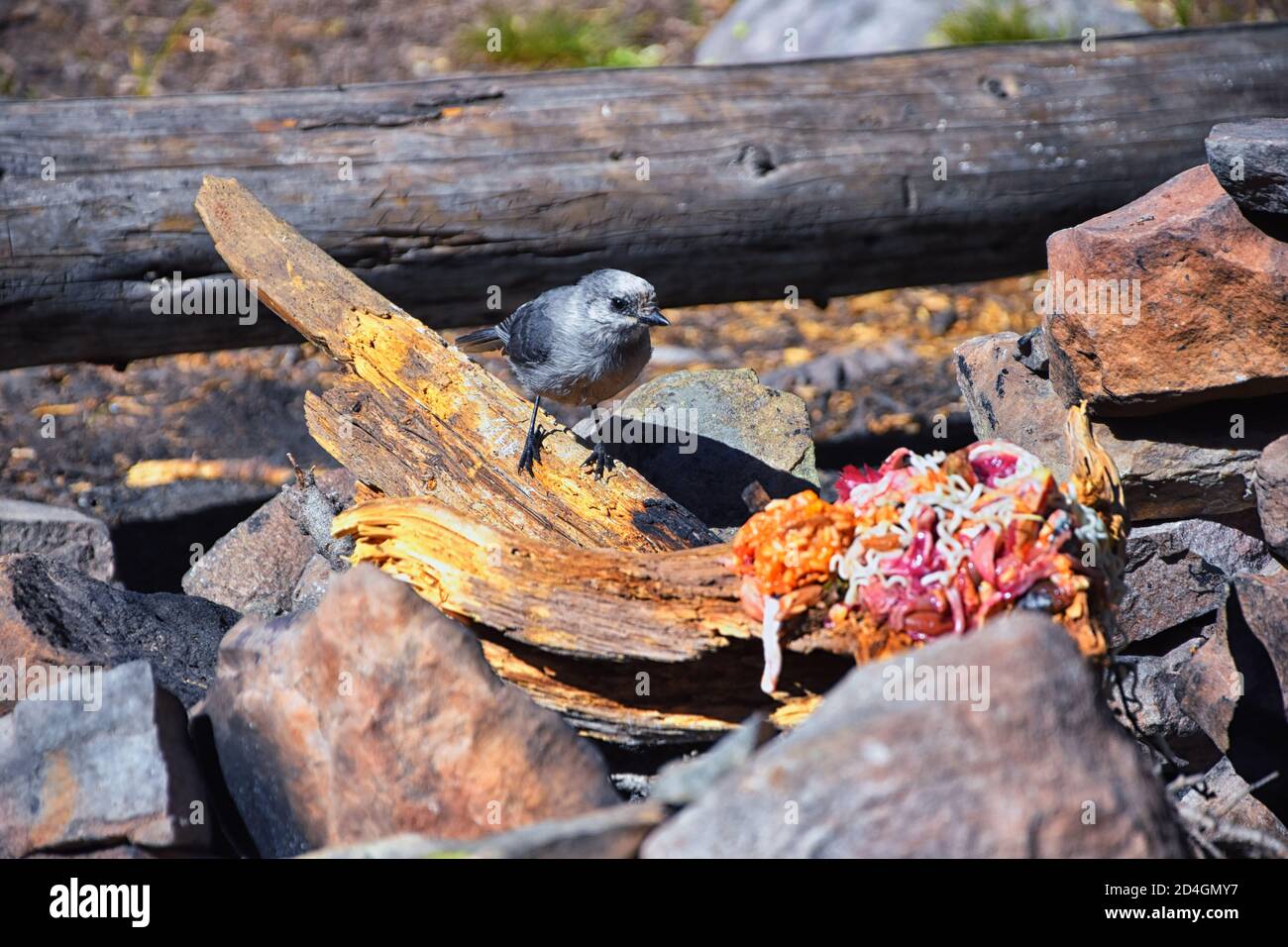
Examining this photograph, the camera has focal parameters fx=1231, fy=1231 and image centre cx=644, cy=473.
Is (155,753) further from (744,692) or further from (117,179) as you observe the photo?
(117,179)

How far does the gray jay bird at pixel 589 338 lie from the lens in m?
5.43

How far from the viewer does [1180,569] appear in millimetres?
4473

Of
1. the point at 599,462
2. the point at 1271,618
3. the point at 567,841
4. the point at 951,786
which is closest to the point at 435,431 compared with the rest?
the point at 599,462

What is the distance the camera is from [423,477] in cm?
470

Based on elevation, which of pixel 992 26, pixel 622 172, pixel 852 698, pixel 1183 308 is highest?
pixel 992 26

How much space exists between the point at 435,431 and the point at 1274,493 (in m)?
2.88

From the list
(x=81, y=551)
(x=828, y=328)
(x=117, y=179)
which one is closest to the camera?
(x=81, y=551)

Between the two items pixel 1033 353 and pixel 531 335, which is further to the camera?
pixel 531 335

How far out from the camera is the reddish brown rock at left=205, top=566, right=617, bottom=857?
297 cm

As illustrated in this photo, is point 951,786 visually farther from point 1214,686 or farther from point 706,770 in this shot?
point 1214,686

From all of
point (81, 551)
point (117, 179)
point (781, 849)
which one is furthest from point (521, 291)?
point (781, 849)

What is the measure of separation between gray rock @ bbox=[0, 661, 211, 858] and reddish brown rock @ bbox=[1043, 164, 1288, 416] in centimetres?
307
